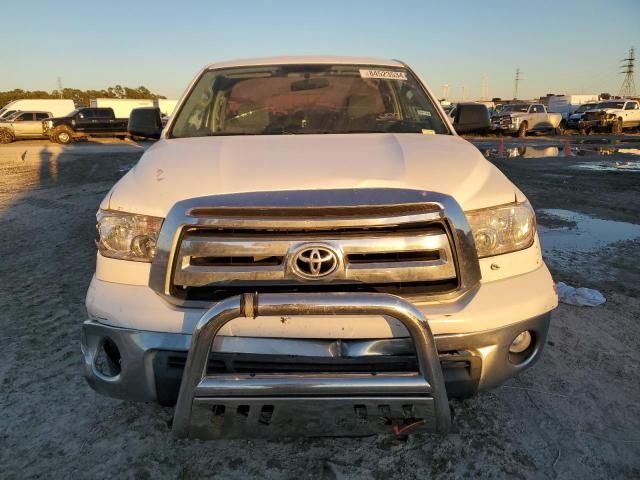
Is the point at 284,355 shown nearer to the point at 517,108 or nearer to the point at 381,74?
the point at 381,74

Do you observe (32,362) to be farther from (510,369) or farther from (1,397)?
(510,369)

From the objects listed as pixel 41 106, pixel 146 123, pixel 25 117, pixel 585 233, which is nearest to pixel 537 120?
pixel 585 233

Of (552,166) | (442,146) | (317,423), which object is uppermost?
(442,146)

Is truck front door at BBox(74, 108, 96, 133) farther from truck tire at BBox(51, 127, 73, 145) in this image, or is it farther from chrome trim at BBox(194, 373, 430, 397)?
chrome trim at BBox(194, 373, 430, 397)

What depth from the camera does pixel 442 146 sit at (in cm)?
278

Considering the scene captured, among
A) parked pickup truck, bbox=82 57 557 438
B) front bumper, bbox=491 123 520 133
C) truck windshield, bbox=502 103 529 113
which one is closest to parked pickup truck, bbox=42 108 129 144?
front bumper, bbox=491 123 520 133

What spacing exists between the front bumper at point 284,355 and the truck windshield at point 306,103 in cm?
170

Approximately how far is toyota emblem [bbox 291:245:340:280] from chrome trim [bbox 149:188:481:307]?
0.04 meters

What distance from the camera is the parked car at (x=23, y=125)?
85.6 feet

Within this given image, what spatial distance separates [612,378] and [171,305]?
256cm

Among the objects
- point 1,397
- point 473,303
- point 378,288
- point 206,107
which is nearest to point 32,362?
point 1,397

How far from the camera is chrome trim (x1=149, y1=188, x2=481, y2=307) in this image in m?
1.88

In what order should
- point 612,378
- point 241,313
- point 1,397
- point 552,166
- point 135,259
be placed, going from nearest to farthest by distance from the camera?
point 241,313 < point 135,259 < point 1,397 < point 612,378 < point 552,166

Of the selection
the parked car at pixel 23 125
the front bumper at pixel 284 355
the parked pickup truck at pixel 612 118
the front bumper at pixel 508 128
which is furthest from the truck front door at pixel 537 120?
the front bumper at pixel 284 355
